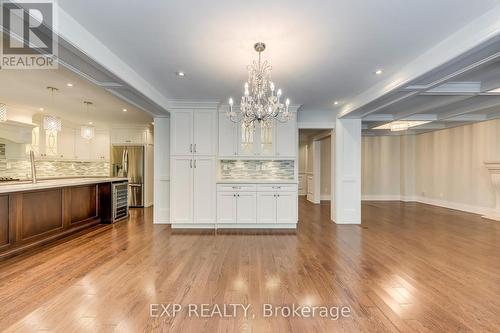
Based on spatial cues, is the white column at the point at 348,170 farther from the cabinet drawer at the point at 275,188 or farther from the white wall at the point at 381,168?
the white wall at the point at 381,168

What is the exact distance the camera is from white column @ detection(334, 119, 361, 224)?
18.0 feet

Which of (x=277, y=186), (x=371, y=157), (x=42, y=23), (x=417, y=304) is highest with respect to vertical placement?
(x=42, y=23)

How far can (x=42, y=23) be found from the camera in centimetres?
194

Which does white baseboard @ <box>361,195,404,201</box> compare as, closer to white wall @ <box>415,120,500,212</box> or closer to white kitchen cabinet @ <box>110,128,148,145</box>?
white wall @ <box>415,120,500,212</box>

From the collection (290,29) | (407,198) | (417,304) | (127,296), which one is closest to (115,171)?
(127,296)

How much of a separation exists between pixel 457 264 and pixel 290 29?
12.1 ft

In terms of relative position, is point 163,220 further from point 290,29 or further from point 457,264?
point 457,264

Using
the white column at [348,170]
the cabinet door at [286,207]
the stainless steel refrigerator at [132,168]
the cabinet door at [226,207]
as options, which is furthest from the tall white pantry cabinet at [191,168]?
the stainless steel refrigerator at [132,168]

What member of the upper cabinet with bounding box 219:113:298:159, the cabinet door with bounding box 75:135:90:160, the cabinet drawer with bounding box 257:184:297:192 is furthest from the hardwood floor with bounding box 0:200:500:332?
the cabinet door with bounding box 75:135:90:160

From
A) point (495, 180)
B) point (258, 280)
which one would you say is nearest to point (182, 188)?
point (258, 280)

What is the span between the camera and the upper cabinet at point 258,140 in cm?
512

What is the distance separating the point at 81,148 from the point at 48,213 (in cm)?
420

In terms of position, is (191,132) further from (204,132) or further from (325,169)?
(325,169)

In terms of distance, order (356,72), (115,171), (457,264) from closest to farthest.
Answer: (457,264), (356,72), (115,171)
